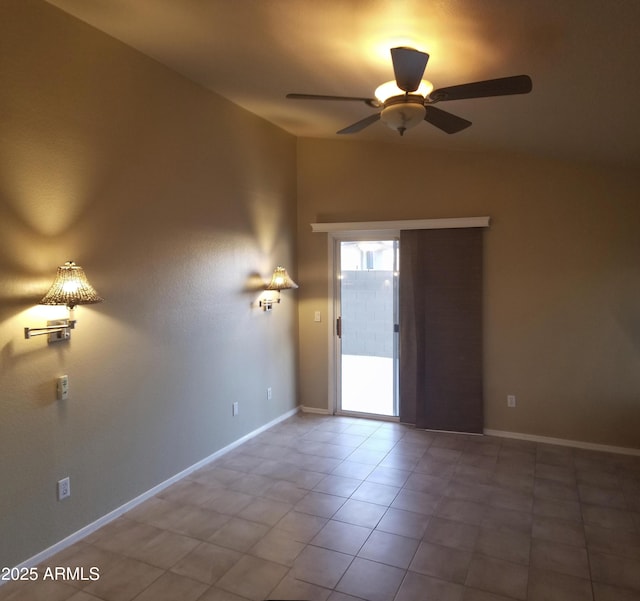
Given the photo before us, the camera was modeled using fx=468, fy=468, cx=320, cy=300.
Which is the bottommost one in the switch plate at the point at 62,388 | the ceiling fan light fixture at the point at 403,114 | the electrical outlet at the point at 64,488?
the electrical outlet at the point at 64,488

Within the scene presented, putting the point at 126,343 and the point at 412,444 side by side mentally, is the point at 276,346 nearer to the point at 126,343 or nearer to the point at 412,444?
the point at 412,444

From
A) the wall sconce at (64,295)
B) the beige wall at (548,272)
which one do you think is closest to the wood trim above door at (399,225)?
the beige wall at (548,272)

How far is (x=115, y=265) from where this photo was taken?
3.09 meters

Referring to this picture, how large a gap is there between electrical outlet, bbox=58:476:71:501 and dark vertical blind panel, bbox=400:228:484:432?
3167 mm

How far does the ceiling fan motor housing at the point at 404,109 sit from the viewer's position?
2.36 meters

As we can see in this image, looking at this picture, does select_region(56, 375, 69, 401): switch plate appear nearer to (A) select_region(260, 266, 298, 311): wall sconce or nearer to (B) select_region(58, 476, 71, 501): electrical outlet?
(B) select_region(58, 476, 71, 501): electrical outlet

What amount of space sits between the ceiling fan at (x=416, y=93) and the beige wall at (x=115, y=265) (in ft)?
4.63

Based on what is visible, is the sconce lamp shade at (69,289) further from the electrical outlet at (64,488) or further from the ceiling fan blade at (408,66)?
the ceiling fan blade at (408,66)

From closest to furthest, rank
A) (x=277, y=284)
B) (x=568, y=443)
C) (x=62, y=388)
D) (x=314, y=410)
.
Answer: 1. (x=62, y=388)
2. (x=568, y=443)
3. (x=277, y=284)
4. (x=314, y=410)

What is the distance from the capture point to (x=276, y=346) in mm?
4984

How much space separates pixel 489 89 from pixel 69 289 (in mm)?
2385

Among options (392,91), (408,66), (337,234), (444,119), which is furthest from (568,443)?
(408,66)

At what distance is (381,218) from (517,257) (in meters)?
1.40

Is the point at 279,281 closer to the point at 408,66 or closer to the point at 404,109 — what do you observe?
the point at 404,109
